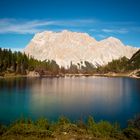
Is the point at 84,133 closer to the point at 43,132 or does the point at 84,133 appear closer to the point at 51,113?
the point at 43,132

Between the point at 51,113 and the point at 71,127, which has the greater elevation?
the point at 71,127

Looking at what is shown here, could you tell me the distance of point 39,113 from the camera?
54.9 meters

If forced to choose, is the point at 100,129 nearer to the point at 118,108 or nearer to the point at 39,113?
the point at 39,113

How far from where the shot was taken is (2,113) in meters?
55.3

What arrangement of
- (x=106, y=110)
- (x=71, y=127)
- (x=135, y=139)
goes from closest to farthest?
1. (x=135, y=139)
2. (x=71, y=127)
3. (x=106, y=110)

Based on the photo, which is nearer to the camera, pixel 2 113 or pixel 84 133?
pixel 84 133

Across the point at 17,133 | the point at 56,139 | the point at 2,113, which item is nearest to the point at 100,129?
the point at 56,139

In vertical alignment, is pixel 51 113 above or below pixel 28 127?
below

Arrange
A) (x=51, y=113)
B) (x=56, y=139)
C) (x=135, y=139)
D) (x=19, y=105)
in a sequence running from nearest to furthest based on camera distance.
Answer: (x=56, y=139), (x=135, y=139), (x=51, y=113), (x=19, y=105)

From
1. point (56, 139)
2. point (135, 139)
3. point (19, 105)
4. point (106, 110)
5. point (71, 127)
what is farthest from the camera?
point (19, 105)

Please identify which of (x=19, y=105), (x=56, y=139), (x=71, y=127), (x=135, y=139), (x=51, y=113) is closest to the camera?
(x=56, y=139)

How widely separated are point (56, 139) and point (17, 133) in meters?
4.30

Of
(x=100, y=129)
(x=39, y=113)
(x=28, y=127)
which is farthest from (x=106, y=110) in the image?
(x=28, y=127)

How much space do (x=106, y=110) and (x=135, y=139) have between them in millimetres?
34874
